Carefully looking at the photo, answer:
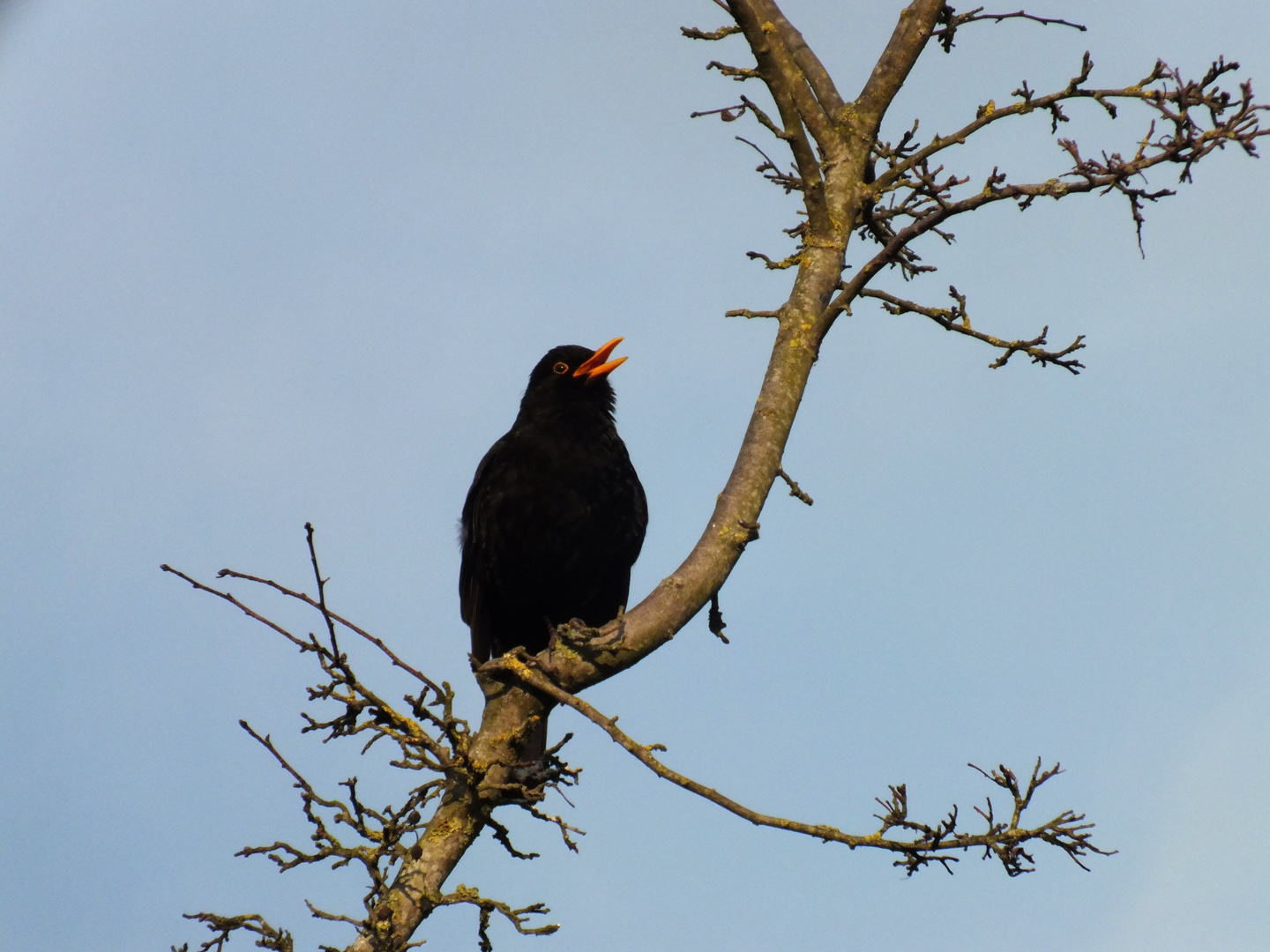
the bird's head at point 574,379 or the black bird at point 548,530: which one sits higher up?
the bird's head at point 574,379

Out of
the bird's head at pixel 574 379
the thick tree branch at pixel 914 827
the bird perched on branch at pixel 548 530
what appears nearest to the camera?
the thick tree branch at pixel 914 827

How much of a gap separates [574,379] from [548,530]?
3.31 ft

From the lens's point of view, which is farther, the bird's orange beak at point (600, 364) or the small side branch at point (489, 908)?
the bird's orange beak at point (600, 364)

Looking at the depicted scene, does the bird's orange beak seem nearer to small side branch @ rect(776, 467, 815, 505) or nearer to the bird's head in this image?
the bird's head

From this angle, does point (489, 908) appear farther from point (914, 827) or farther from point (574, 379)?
point (574, 379)

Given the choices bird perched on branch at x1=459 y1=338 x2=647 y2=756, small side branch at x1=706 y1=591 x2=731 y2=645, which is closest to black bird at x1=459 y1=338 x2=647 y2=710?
bird perched on branch at x1=459 y1=338 x2=647 y2=756

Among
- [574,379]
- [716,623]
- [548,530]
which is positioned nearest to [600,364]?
[574,379]

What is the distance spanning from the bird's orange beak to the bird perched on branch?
0.23 metres

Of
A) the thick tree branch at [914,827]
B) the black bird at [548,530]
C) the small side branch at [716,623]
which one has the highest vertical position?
the black bird at [548,530]

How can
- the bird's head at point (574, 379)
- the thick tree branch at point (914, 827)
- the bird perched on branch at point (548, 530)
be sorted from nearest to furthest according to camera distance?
the thick tree branch at point (914, 827)
the bird perched on branch at point (548, 530)
the bird's head at point (574, 379)

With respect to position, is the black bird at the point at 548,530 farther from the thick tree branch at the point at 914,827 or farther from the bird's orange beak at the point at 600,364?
the thick tree branch at the point at 914,827

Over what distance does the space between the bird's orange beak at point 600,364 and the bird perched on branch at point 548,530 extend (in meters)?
0.23

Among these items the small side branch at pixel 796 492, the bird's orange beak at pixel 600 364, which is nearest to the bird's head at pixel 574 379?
the bird's orange beak at pixel 600 364

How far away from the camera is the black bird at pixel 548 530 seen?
210 inches
